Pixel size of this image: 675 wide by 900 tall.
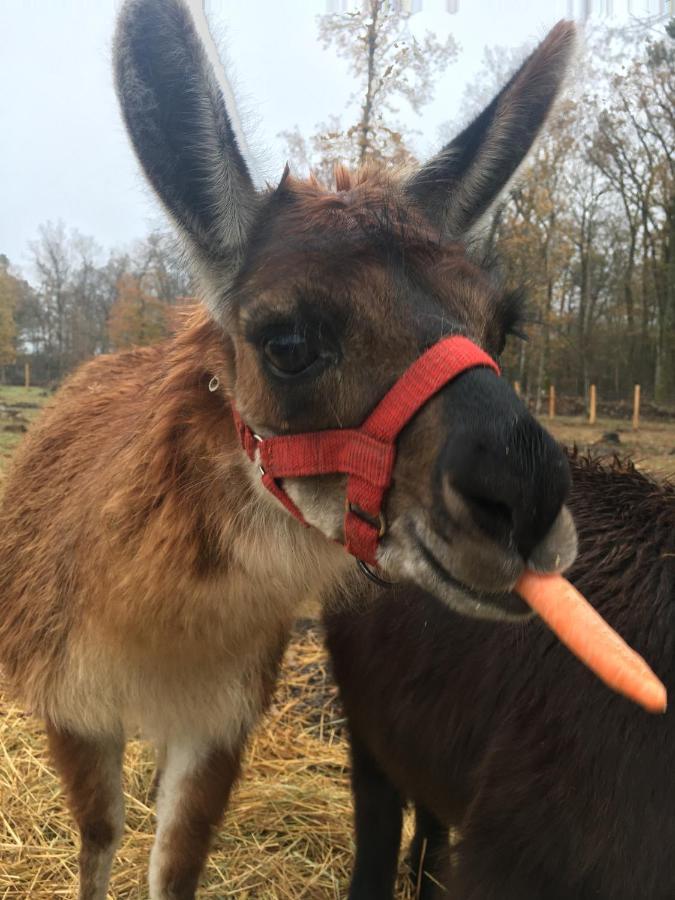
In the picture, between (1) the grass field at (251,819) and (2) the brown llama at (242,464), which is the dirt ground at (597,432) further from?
(2) the brown llama at (242,464)

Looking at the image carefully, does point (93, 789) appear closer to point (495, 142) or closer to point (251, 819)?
point (251, 819)

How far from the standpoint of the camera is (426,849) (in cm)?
383

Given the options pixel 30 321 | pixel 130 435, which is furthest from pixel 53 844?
pixel 30 321

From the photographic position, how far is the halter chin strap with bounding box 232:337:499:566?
174cm

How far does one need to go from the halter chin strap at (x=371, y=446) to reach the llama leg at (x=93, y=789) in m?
1.83

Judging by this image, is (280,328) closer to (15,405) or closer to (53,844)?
(53,844)

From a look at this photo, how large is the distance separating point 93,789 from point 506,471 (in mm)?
2586

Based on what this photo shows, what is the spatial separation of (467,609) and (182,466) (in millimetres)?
1165

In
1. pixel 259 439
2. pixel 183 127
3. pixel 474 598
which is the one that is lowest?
pixel 474 598

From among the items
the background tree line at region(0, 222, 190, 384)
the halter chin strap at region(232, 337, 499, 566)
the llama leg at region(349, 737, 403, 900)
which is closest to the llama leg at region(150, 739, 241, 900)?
the llama leg at region(349, 737, 403, 900)

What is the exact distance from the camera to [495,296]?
209 centimetres

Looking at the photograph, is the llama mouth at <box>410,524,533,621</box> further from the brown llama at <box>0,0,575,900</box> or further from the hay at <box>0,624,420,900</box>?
the hay at <box>0,624,420,900</box>

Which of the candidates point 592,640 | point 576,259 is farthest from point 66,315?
point 592,640

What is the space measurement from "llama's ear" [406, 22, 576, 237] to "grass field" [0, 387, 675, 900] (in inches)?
52.7
